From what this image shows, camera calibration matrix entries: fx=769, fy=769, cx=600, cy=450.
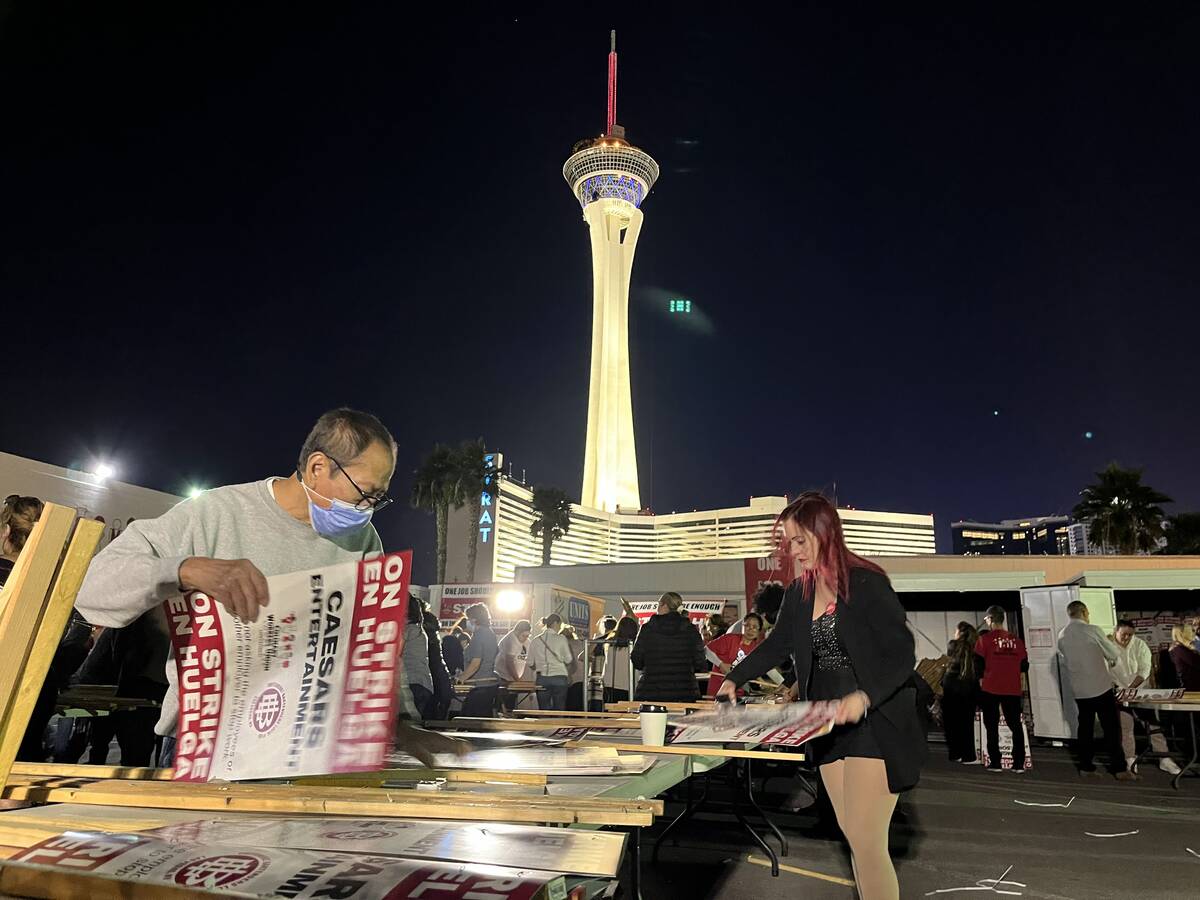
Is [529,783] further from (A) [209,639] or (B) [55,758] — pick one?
(B) [55,758]

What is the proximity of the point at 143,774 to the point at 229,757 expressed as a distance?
27cm

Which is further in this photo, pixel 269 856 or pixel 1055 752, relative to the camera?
pixel 1055 752

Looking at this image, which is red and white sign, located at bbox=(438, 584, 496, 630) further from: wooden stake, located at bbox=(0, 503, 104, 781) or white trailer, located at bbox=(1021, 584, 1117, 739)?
wooden stake, located at bbox=(0, 503, 104, 781)

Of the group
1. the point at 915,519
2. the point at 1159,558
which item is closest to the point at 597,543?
the point at 915,519

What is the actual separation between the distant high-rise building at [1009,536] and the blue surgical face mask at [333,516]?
473 feet

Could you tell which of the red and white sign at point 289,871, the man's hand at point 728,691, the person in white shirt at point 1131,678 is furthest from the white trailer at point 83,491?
the person in white shirt at point 1131,678

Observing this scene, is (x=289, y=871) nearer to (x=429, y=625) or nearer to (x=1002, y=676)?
(x=429, y=625)

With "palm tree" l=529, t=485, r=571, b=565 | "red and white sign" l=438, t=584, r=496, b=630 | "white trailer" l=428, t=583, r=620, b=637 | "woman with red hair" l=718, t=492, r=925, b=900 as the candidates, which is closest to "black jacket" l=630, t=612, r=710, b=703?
"woman with red hair" l=718, t=492, r=925, b=900

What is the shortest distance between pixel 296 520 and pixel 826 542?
2069 mm

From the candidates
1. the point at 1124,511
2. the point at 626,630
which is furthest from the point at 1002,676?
the point at 1124,511

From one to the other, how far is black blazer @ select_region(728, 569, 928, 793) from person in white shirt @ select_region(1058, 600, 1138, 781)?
8.05m

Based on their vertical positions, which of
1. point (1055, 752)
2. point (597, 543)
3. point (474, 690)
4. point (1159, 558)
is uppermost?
point (597, 543)

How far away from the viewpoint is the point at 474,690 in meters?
10.2

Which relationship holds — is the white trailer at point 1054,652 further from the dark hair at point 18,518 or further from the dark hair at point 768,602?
the dark hair at point 18,518
